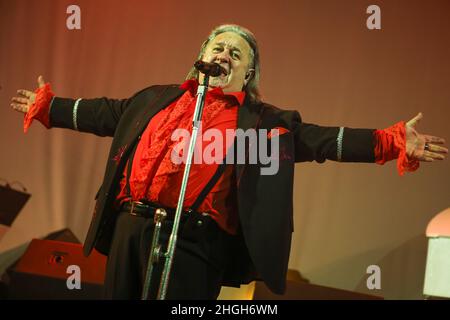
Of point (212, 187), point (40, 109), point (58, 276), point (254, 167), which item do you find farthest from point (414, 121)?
point (58, 276)

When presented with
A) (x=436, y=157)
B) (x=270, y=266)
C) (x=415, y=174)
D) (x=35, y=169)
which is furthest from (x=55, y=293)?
(x=415, y=174)

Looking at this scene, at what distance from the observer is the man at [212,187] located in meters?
2.05

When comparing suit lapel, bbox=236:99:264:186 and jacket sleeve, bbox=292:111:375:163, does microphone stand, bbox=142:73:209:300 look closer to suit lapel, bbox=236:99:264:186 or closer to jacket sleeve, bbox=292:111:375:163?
suit lapel, bbox=236:99:264:186

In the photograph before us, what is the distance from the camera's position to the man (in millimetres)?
2051

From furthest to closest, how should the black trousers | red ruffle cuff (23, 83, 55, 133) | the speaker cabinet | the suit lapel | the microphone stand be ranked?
1. the speaker cabinet
2. red ruffle cuff (23, 83, 55, 133)
3. the suit lapel
4. the black trousers
5. the microphone stand

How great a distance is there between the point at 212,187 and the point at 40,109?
2.70 feet

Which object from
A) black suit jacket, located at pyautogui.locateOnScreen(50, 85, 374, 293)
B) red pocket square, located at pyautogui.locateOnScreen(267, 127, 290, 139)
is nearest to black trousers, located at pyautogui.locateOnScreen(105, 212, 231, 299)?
black suit jacket, located at pyautogui.locateOnScreen(50, 85, 374, 293)

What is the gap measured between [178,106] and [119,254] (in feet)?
2.01

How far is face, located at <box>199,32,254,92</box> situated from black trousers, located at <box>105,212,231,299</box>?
24.6 inches

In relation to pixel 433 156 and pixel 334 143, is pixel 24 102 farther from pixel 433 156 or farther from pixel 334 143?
pixel 433 156

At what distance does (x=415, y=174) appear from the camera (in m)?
4.20

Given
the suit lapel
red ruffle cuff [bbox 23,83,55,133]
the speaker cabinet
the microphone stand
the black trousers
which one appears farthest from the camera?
the speaker cabinet

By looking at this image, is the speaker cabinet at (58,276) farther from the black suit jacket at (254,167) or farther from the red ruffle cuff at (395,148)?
the red ruffle cuff at (395,148)
